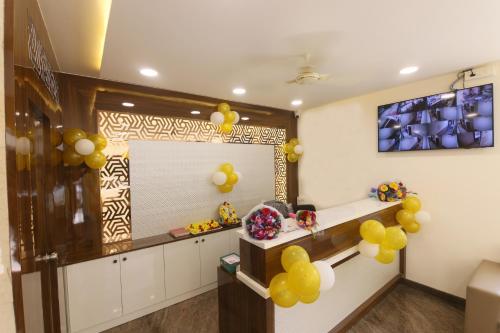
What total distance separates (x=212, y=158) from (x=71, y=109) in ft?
5.56

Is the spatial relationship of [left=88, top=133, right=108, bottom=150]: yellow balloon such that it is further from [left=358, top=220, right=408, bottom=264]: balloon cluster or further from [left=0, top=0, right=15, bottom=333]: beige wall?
[left=358, top=220, right=408, bottom=264]: balloon cluster

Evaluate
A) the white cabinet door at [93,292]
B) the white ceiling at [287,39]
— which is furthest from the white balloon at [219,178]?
the white cabinet door at [93,292]

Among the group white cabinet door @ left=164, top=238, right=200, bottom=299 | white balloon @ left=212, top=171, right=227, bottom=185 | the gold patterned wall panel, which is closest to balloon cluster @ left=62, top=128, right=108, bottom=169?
the gold patterned wall panel

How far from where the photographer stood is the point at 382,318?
2.30 meters

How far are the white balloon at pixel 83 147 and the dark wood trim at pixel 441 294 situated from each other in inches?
160

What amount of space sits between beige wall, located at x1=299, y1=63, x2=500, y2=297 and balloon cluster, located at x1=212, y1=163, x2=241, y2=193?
1662 millimetres

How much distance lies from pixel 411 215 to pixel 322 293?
147 cm

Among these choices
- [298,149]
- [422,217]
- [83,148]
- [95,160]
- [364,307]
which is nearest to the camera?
[83,148]

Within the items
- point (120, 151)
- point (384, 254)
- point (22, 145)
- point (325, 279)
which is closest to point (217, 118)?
point (120, 151)

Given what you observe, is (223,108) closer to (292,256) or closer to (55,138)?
(55,138)

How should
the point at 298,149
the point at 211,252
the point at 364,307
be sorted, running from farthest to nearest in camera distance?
1. the point at 298,149
2. the point at 211,252
3. the point at 364,307

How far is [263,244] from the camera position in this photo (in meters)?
1.44

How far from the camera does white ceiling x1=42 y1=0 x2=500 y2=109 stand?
1.36 m

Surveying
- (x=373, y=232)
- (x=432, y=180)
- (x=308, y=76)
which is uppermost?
(x=308, y=76)
